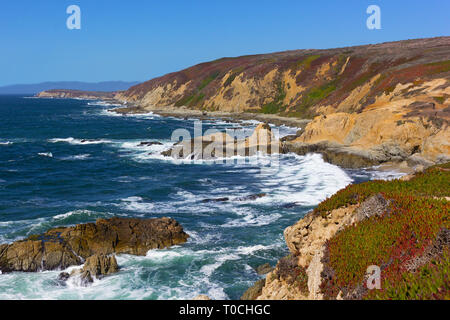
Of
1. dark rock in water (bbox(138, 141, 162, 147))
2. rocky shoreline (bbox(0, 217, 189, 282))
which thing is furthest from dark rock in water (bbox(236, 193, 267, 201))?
dark rock in water (bbox(138, 141, 162, 147))

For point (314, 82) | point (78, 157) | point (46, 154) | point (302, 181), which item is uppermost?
point (314, 82)

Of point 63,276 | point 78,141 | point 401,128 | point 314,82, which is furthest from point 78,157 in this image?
point 314,82

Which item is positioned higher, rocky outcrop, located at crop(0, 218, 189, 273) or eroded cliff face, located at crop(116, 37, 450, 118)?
eroded cliff face, located at crop(116, 37, 450, 118)

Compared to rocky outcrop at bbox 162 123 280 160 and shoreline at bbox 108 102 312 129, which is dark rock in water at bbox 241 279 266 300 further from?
shoreline at bbox 108 102 312 129

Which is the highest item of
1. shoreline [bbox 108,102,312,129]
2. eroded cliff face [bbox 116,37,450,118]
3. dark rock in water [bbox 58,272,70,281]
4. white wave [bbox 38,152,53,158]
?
eroded cliff face [bbox 116,37,450,118]

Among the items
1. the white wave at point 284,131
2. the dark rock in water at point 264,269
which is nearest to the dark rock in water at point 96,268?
the dark rock in water at point 264,269

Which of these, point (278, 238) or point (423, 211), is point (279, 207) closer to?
point (278, 238)

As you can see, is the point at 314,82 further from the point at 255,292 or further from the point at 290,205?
the point at 255,292
